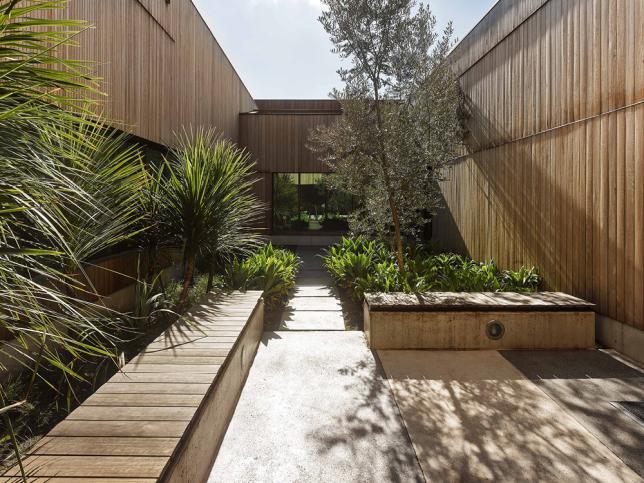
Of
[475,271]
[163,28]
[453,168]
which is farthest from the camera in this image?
[453,168]

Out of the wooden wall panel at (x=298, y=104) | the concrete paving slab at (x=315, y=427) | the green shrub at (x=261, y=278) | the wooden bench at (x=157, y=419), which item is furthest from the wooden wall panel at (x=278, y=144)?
the wooden bench at (x=157, y=419)

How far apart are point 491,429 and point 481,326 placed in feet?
5.51

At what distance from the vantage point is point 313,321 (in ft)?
16.3

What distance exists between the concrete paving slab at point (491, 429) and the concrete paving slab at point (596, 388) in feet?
0.33

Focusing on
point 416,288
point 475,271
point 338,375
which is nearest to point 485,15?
point 475,271

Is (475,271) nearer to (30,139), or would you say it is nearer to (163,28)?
(30,139)

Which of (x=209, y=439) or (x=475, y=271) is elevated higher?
(x=475, y=271)

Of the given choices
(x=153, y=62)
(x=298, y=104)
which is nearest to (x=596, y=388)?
(x=153, y=62)

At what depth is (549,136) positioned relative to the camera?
5.04 meters

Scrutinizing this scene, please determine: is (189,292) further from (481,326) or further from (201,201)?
(481,326)

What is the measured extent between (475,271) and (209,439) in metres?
4.70

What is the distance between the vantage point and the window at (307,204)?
42.4ft

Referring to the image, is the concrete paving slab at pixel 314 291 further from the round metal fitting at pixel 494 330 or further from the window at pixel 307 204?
the window at pixel 307 204

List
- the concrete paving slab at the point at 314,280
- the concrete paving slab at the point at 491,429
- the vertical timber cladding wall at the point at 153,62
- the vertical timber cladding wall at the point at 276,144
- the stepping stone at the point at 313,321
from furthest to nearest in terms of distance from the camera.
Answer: the vertical timber cladding wall at the point at 276,144 < the concrete paving slab at the point at 314,280 < the stepping stone at the point at 313,321 < the vertical timber cladding wall at the point at 153,62 < the concrete paving slab at the point at 491,429
